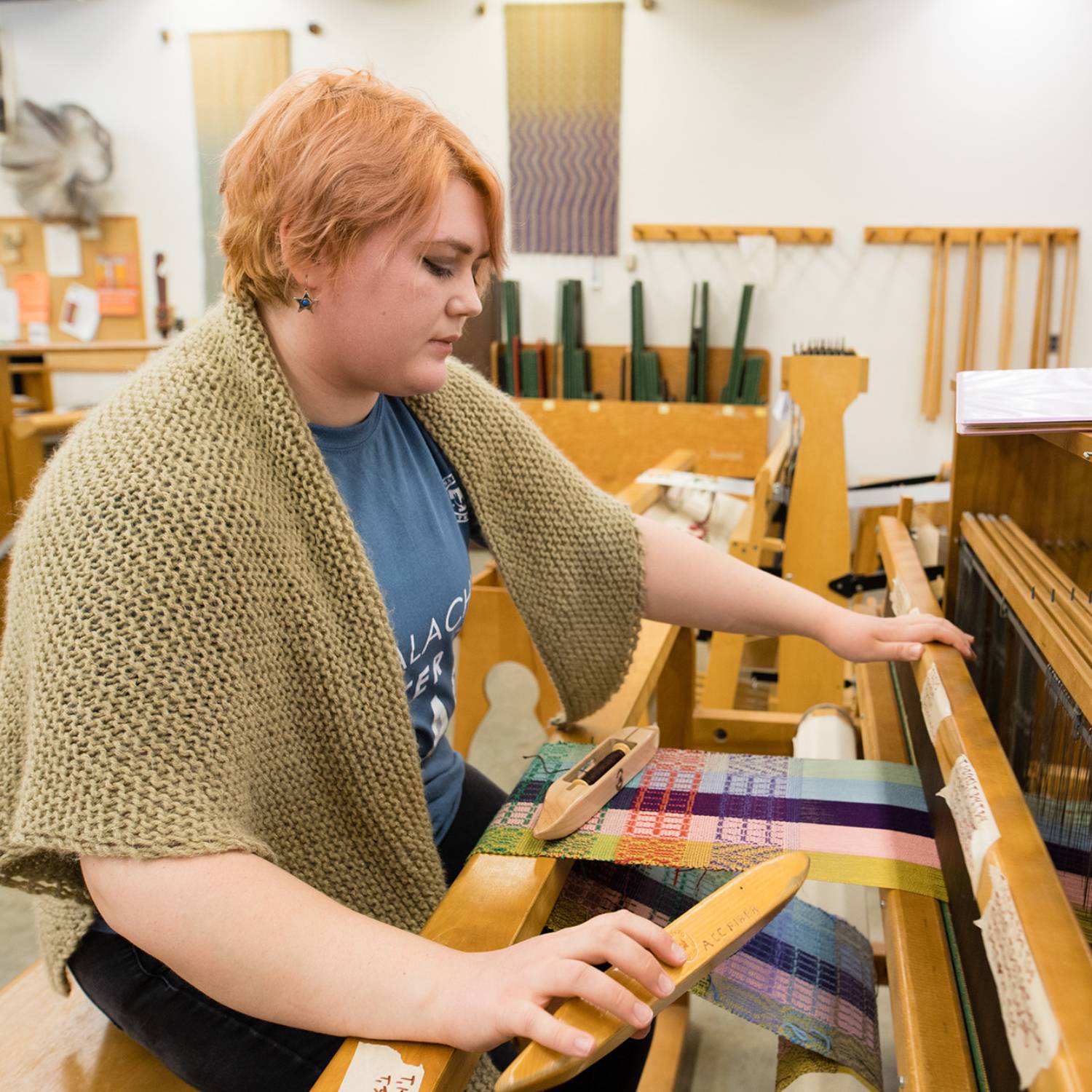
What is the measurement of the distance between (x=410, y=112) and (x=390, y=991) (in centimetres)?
77

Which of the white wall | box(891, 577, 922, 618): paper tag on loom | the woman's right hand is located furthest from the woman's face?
the white wall

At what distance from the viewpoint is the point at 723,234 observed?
193 inches

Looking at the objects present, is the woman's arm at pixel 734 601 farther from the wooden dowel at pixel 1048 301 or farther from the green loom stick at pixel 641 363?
the wooden dowel at pixel 1048 301

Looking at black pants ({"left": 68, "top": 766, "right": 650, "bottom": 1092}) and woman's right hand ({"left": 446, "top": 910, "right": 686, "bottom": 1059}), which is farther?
black pants ({"left": 68, "top": 766, "right": 650, "bottom": 1092})

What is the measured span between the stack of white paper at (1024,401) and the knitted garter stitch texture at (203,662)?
0.61 m

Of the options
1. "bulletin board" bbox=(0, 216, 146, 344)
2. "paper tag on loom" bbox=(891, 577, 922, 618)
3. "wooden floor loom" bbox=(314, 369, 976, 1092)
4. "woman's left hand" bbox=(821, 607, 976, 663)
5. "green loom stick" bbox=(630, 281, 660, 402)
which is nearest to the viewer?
"wooden floor loom" bbox=(314, 369, 976, 1092)

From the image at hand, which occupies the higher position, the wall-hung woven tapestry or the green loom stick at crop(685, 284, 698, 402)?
the wall-hung woven tapestry

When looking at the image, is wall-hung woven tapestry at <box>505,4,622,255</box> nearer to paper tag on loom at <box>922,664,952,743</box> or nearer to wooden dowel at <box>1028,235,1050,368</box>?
wooden dowel at <box>1028,235,1050,368</box>

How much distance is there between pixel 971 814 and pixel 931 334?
444 centimetres

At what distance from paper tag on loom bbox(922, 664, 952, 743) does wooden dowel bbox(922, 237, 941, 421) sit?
410cm

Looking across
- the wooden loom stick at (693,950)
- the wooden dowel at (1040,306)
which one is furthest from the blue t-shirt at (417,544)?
the wooden dowel at (1040,306)

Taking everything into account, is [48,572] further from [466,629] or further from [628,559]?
[466,629]

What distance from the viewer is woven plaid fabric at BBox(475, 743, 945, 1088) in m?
0.94

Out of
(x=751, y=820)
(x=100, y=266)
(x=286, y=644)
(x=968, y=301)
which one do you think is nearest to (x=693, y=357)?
(x=968, y=301)
